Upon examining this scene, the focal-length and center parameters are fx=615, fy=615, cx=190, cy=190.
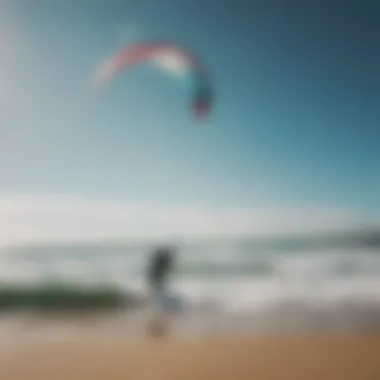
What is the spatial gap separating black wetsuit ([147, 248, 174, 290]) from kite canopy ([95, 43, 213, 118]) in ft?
1.30

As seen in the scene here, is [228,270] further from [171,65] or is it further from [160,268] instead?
[171,65]

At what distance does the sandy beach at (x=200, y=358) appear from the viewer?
161 centimetres

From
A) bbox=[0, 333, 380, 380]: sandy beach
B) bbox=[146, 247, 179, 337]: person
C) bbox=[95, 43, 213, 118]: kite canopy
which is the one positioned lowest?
bbox=[0, 333, 380, 380]: sandy beach

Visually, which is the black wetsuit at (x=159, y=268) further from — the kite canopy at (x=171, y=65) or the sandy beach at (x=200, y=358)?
the kite canopy at (x=171, y=65)

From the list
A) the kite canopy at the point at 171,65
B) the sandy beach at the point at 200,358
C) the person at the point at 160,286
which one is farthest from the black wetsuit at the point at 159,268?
the kite canopy at the point at 171,65

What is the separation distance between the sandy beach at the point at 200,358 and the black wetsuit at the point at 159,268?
6.0 inches

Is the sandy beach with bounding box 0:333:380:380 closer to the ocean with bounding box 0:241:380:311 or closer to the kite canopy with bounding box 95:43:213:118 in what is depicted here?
the ocean with bounding box 0:241:380:311

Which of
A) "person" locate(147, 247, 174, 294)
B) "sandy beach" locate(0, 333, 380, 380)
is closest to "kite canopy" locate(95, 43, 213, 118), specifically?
"person" locate(147, 247, 174, 294)

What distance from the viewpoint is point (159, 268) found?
1.68 m

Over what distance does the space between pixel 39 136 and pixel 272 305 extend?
79 cm

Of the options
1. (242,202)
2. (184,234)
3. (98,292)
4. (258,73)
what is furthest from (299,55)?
(98,292)

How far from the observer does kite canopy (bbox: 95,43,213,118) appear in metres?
1.68

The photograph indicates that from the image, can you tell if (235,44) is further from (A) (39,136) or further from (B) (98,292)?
(B) (98,292)

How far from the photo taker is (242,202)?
1720 millimetres
